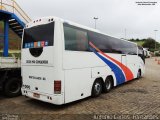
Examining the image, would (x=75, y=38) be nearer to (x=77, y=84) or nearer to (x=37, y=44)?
(x=37, y=44)

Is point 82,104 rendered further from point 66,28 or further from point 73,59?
point 66,28

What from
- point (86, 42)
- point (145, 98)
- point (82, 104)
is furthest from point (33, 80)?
point (145, 98)

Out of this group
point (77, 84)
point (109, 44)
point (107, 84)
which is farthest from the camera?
point (109, 44)

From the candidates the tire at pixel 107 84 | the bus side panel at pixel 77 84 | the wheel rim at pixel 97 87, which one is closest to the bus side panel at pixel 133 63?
the tire at pixel 107 84

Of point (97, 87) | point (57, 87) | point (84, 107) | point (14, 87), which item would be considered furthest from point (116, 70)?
point (14, 87)

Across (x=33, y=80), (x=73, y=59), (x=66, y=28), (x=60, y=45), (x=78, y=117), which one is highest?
(x=66, y=28)

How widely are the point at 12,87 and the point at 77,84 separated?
138 inches

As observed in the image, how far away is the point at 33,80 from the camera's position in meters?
7.16

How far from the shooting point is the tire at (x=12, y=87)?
333 inches

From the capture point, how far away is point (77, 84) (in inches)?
281

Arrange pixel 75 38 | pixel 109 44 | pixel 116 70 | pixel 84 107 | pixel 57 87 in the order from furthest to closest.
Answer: pixel 116 70 → pixel 109 44 → pixel 75 38 → pixel 84 107 → pixel 57 87

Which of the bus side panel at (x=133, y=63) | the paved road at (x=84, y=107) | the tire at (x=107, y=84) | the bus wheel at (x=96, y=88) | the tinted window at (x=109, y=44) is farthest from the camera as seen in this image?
the bus side panel at (x=133, y=63)

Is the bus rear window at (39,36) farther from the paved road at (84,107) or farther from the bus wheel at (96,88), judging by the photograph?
the bus wheel at (96,88)

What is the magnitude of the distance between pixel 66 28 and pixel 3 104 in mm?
3975
